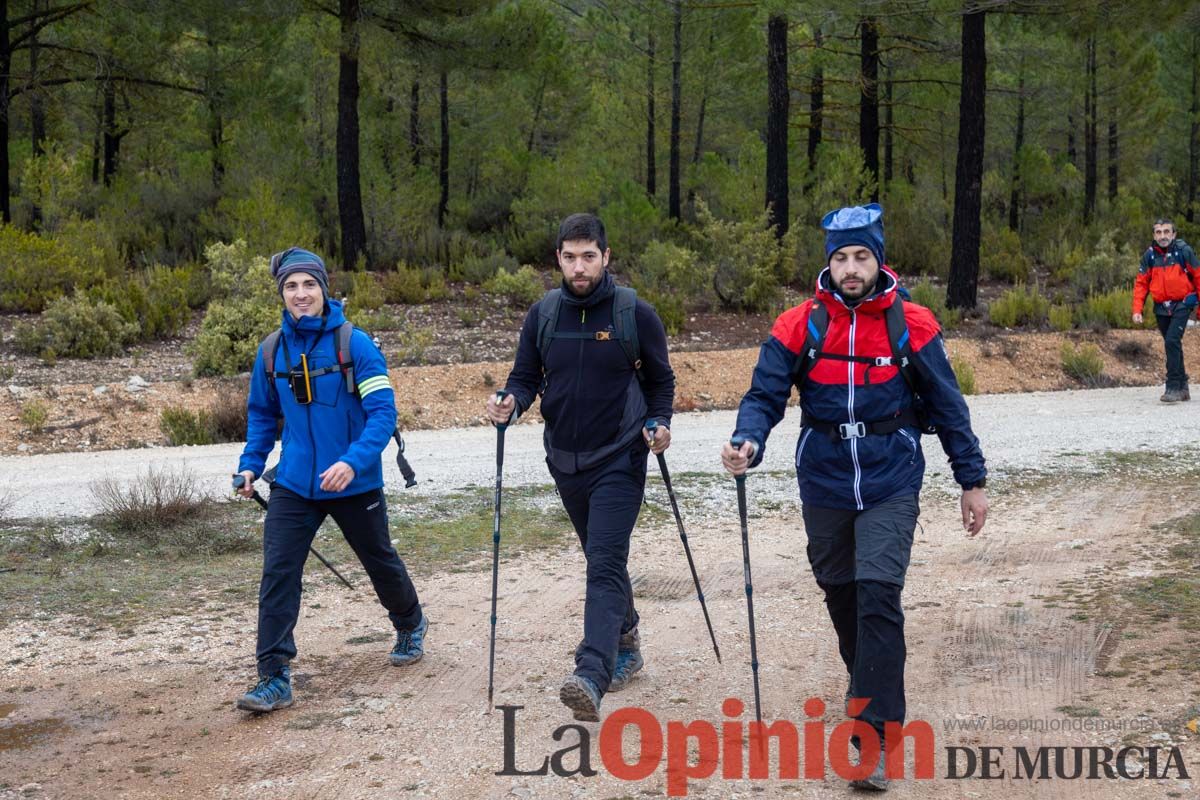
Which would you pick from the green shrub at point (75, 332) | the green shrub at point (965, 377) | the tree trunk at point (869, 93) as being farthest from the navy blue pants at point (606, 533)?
the tree trunk at point (869, 93)

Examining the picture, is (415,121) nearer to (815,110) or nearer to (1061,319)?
(815,110)

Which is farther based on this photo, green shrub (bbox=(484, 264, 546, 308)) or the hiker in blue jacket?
green shrub (bbox=(484, 264, 546, 308))

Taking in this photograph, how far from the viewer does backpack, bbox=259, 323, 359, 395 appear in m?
5.43

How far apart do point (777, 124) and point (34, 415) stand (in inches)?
535

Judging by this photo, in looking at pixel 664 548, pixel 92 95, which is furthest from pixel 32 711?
pixel 92 95

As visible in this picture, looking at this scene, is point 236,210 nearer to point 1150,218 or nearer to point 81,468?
point 81,468

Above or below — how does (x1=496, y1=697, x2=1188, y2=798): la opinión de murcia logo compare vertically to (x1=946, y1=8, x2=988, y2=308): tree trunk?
below

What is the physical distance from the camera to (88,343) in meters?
17.0

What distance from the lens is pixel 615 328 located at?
534cm

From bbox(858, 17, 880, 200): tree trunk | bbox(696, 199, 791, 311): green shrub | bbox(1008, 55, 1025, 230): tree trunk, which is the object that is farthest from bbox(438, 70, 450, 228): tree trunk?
bbox(1008, 55, 1025, 230): tree trunk

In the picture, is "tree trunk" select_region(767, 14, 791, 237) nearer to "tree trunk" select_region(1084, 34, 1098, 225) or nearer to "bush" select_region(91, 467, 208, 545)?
"tree trunk" select_region(1084, 34, 1098, 225)

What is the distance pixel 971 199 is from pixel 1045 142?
21.5m

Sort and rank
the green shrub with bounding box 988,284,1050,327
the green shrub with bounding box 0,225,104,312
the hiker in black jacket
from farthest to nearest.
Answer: the green shrub with bounding box 988,284,1050,327, the green shrub with bounding box 0,225,104,312, the hiker in black jacket

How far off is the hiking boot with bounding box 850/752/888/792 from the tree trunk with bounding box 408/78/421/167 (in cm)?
2963
